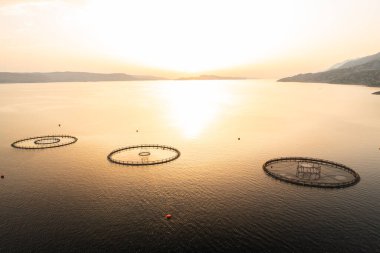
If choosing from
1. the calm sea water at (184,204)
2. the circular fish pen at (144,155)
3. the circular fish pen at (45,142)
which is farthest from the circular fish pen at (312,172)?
the circular fish pen at (45,142)

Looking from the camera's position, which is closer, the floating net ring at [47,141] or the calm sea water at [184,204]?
the calm sea water at [184,204]

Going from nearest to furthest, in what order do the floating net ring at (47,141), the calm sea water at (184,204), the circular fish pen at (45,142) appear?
1. the calm sea water at (184,204)
2. the circular fish pen at (45,142)
3. the floating net ring at (47,141)

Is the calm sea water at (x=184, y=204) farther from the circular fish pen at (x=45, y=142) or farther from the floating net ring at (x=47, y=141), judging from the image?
the floating net ring at (x=47, y=141)

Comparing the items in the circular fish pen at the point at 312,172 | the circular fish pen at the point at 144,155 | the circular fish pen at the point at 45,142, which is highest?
the circular fish pen at the point at 45,142

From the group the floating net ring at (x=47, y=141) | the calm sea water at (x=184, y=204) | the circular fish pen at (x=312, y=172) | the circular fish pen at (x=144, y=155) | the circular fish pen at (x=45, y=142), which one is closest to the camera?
the calm sea water at (x=184, y=204)

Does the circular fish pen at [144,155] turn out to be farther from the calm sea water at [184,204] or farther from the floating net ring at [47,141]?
the floating net ring at [47,141]

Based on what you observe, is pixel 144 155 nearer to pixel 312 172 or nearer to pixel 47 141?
pixel 47 141

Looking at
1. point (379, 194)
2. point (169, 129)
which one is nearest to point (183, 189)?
point (379, 194)

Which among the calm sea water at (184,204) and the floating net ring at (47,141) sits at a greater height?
the floating net ring at (47,141)
